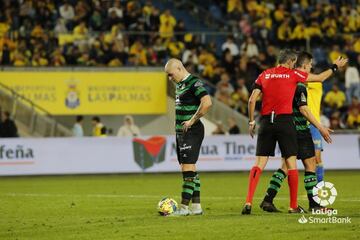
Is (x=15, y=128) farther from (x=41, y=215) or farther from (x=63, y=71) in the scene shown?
(x=41, y=215)

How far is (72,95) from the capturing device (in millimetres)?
30781

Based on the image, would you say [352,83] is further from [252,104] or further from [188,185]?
[188,185]

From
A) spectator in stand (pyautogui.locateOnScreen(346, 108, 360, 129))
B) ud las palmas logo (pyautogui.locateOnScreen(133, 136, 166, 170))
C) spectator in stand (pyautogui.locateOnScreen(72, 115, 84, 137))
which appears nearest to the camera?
ud las palmas logo (pyautogui.locateOnScreen(133, 136, 166, 170))

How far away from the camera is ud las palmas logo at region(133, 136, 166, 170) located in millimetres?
27156

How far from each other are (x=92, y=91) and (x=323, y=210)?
1761cm

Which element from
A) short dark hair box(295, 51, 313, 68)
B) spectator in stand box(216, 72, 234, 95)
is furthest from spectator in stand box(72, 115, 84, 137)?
short dark hair box(295, 51, 313, 68)

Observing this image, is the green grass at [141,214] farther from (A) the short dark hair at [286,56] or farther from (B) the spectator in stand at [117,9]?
(B) the spectator in stand at [117,9]

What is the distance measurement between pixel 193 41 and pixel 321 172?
1774cm

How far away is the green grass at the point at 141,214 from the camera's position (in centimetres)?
1173

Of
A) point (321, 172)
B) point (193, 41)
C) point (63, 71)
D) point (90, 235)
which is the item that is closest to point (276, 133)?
point (321, 172)

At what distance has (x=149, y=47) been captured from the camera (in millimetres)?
32656

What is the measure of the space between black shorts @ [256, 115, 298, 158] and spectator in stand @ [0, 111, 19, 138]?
1501cm

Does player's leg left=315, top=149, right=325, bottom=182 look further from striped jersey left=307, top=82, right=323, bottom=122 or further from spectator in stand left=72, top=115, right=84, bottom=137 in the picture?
spectator in stand left=72, top=115, right=84, bottom=137

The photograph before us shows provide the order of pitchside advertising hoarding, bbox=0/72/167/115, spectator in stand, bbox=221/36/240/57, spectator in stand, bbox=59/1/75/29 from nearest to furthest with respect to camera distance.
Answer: pitchside advertising hoarding, bbox=0/72/167/115 → spectator in stand, bbox=59/1/75/29 → spectator in stand, bbox=221/36/240/57
